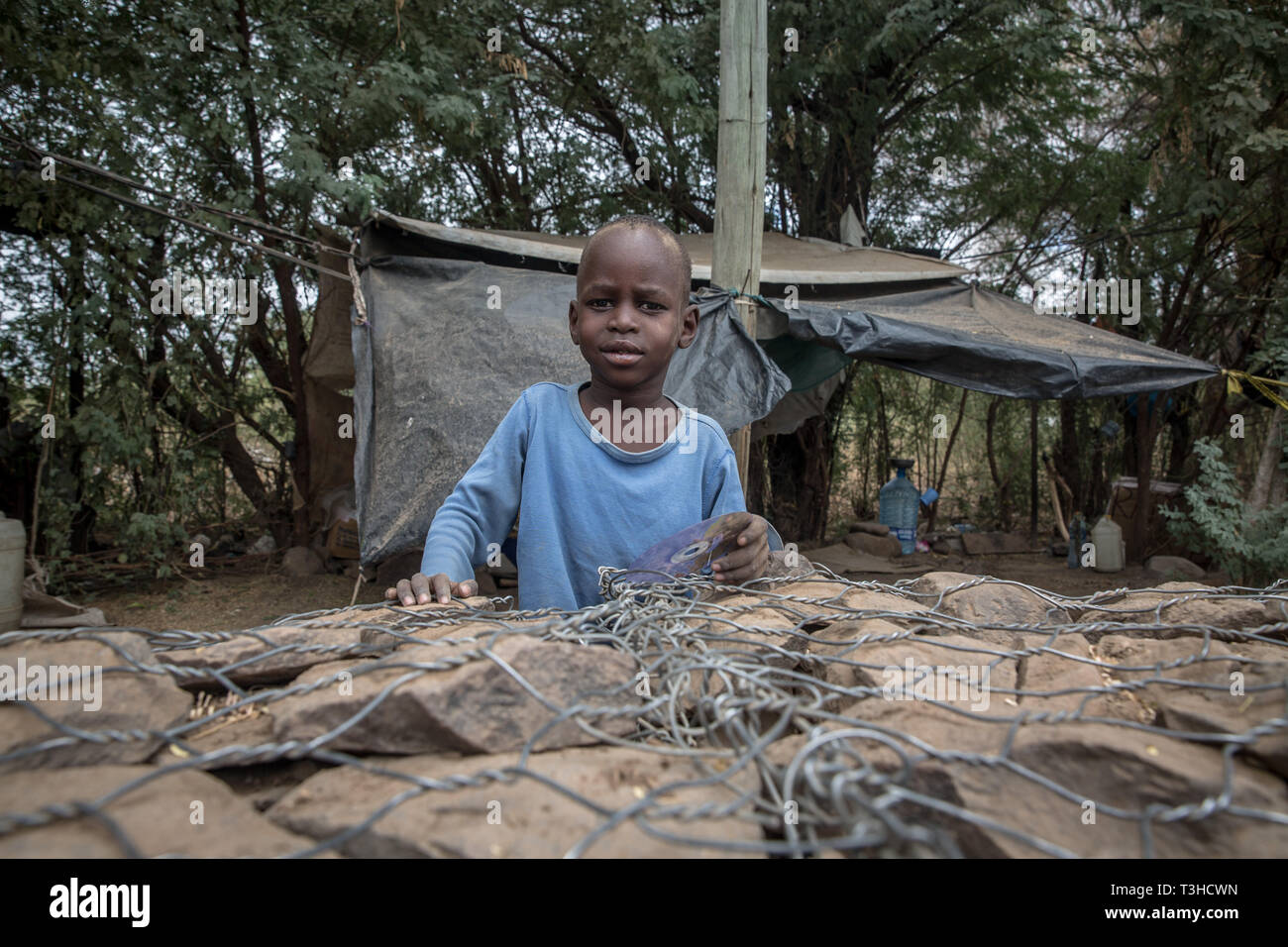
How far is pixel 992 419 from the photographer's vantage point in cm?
941

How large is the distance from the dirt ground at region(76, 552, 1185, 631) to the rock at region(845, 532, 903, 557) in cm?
62

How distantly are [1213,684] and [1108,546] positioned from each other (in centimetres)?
682

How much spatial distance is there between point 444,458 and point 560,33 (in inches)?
195

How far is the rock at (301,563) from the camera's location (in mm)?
6430

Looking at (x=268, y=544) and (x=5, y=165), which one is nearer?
(x=5, y=165)

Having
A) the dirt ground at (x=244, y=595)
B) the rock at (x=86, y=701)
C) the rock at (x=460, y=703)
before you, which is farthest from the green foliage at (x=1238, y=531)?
the rock at (x=86, y=701)

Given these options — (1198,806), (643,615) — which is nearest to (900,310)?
(643,615)

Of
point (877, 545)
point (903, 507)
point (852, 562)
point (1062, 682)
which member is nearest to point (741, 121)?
point (1062, 682)

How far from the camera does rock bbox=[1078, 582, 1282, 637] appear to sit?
5.44 ft

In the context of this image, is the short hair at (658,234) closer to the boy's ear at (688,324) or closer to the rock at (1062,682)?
the boy's ear at (688,324)

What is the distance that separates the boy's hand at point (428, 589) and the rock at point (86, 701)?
1.70ft

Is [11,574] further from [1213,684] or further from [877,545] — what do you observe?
[877,545]

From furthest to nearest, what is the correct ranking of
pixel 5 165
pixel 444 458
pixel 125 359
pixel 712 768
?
pixel 125 359 → pixel 5 165 → pixel 444 458 → pixel 712 768
